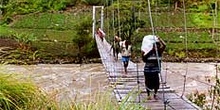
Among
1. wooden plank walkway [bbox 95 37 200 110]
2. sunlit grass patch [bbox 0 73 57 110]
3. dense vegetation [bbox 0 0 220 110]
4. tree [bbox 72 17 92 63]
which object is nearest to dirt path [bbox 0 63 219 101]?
dense vegetation [bbox 0 0 220 110]

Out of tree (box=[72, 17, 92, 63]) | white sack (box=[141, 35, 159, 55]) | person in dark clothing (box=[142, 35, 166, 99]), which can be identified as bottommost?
tree (box=[72, 17, 92, 63])

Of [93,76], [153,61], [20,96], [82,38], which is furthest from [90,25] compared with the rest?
[20,96]

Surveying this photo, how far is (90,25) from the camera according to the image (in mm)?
16984

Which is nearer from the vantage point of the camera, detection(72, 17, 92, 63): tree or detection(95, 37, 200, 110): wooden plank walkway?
detection(95, 37, 200, 110): wooden plank walkway

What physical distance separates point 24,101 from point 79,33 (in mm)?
13576

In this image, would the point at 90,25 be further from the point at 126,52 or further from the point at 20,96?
the point at 20,96

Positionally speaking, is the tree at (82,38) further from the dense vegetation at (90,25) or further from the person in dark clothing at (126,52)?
the person in dark clothing at (126,52)

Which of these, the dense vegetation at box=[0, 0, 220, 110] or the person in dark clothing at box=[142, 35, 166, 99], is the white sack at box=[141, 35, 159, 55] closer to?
the person in dark clothing at box=[142, 35, 166, 99]

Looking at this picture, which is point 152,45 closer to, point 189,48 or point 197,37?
point 189,48

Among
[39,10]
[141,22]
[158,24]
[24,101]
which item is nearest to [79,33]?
[141,22]

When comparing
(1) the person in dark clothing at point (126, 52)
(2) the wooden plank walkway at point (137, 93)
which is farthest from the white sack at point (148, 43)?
(1) the person in dark clothing at point (126, 52)

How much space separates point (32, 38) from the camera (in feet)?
59.3

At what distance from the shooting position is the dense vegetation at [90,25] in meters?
15.7

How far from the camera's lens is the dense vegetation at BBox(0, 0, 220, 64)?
619 inches
